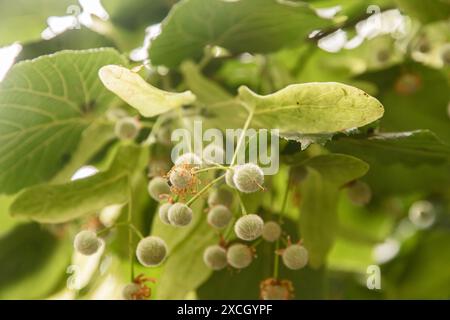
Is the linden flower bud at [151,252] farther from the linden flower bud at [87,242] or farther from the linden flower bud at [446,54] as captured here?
the linden flower bud at [446,54]

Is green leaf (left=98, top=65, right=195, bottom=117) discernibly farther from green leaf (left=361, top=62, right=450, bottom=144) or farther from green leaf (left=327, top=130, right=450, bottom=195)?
green leaf (left=361, top=62, right=450, bottom=144)

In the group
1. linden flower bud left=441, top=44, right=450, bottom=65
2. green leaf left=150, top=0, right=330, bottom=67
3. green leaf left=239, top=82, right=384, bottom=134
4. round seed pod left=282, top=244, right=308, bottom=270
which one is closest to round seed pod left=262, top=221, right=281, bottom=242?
round seed pod left=282, top=244, right=308, bottom=270

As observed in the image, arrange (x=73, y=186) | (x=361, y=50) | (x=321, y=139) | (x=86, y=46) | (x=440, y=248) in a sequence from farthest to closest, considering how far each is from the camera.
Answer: (x=440, y=248)
(x=361, y=50)
(x=86, y=46)
(x=73, y=186)
(x=321, y=139)

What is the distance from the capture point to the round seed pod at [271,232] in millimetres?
695

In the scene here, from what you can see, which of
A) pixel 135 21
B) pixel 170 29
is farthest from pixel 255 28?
pixel 135 21

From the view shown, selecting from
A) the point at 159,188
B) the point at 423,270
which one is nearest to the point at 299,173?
the point at 159,188

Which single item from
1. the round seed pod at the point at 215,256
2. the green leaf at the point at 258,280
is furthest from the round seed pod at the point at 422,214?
the round seed pod at the point at 215,256

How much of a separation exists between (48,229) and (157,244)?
1.25ft

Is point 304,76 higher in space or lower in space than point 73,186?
higher

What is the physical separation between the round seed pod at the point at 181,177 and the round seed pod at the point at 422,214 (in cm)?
74

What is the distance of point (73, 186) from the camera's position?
710mm

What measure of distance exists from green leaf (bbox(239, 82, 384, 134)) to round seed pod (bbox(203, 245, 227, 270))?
0.49 ft

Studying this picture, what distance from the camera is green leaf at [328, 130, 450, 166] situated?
640 mm

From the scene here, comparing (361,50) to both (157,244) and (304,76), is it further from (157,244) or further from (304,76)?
(157,244)
